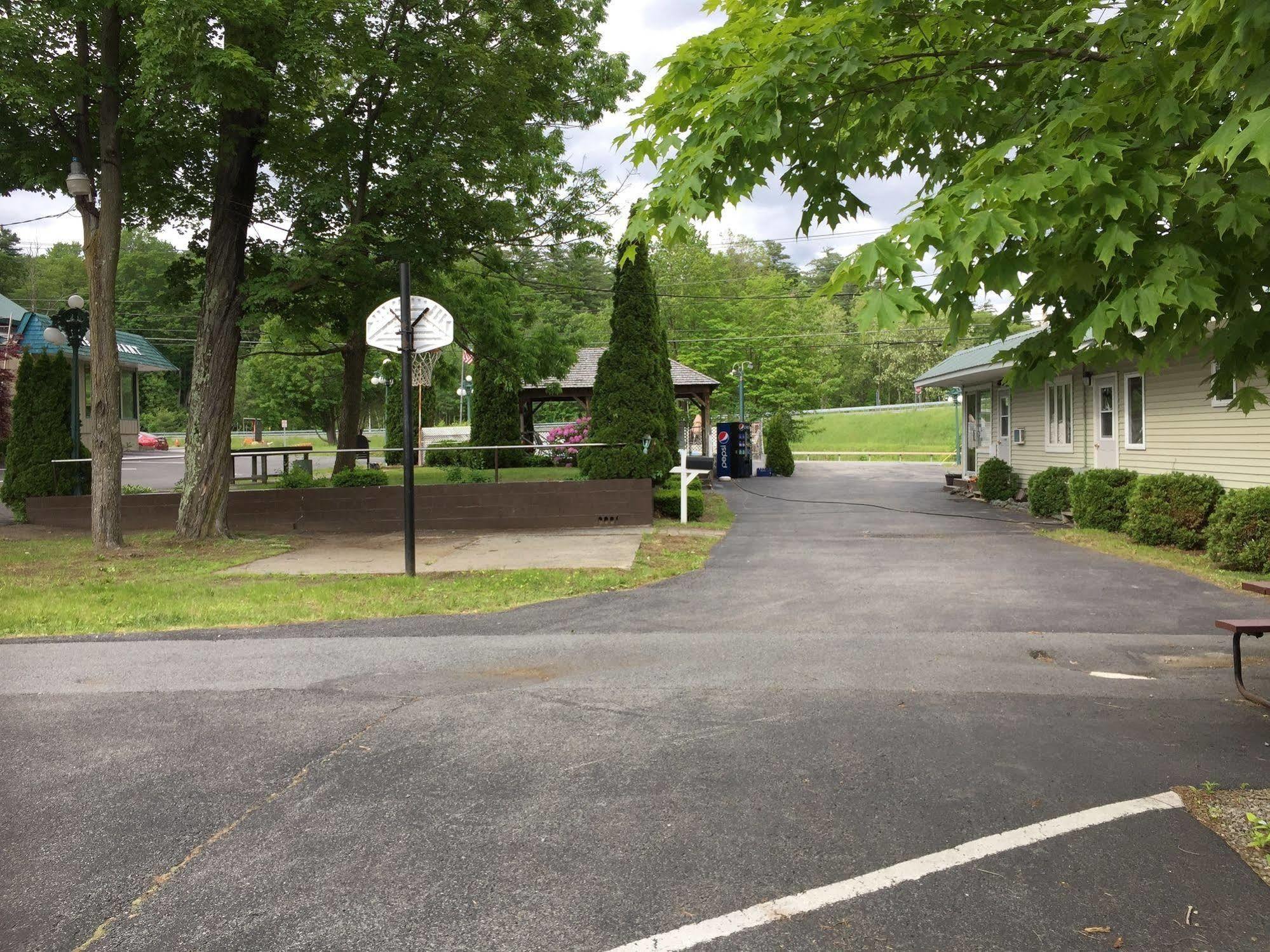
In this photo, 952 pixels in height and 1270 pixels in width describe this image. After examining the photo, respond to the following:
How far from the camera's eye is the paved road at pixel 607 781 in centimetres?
279

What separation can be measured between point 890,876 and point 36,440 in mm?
16708

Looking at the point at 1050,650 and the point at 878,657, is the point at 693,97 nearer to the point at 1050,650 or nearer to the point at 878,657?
the point at 878,657

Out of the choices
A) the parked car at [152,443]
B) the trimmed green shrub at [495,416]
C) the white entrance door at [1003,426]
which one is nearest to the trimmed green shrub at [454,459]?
the trimmed green shrub at [495,416]

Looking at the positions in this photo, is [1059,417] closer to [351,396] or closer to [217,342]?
[351,396]

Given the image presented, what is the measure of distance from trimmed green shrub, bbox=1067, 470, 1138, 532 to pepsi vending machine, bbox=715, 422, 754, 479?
16185 millimetres

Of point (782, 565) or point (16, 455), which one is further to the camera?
point (16, 455)

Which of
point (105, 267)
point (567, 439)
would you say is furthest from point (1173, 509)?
point (567, 439)

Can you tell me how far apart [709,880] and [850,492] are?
2107 centimetres

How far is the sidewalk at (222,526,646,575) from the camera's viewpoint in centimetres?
1059

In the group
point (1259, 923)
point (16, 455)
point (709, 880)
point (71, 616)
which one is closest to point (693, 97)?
point (709, 880)

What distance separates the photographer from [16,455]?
15.1 m

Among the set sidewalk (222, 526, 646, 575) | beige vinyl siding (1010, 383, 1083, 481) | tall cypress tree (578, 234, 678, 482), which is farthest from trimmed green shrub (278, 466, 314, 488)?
beige vinyl siding (1010, 383, 1083, 481)

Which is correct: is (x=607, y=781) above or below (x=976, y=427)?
below

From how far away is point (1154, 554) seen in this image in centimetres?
1137
